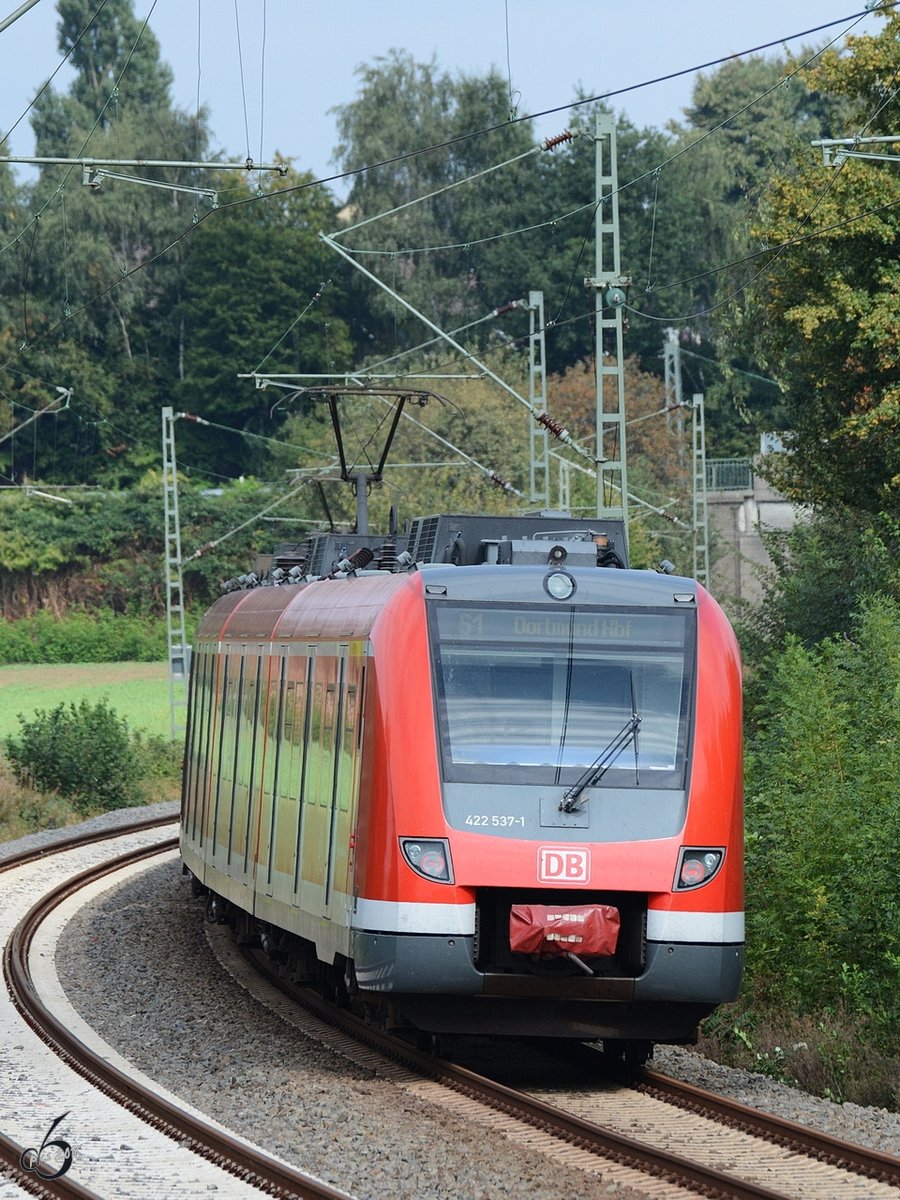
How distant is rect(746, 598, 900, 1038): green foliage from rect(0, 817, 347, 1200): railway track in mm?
4699

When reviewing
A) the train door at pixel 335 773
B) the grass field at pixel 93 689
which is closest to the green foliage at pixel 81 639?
the grass field at pixel 93 689

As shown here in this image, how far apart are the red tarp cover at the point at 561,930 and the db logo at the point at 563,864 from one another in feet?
0.48

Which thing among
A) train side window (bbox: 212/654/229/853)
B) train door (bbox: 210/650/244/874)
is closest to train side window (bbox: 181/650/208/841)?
train side window (bbox: 212/654/229/853)

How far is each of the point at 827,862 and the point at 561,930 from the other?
445 centimetres

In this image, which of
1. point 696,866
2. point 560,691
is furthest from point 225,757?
point 696,866

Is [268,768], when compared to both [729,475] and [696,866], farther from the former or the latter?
[729,475]

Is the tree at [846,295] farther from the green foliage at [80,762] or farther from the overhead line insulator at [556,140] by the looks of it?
the green foliage at [80,762]

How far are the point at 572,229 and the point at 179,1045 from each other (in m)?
71.5

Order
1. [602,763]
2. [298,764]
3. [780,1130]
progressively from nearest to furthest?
[780,1130], [602,763], [298,764]

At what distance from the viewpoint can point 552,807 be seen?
11242 mm

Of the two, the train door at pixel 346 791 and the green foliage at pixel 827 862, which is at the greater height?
the train door at pixel 346 791

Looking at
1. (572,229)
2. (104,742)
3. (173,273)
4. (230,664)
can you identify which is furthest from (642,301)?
(230,664)

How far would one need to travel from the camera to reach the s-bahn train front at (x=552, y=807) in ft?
36.4

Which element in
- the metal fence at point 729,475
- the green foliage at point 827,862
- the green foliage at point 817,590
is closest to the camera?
the green foliage at point 827,862
